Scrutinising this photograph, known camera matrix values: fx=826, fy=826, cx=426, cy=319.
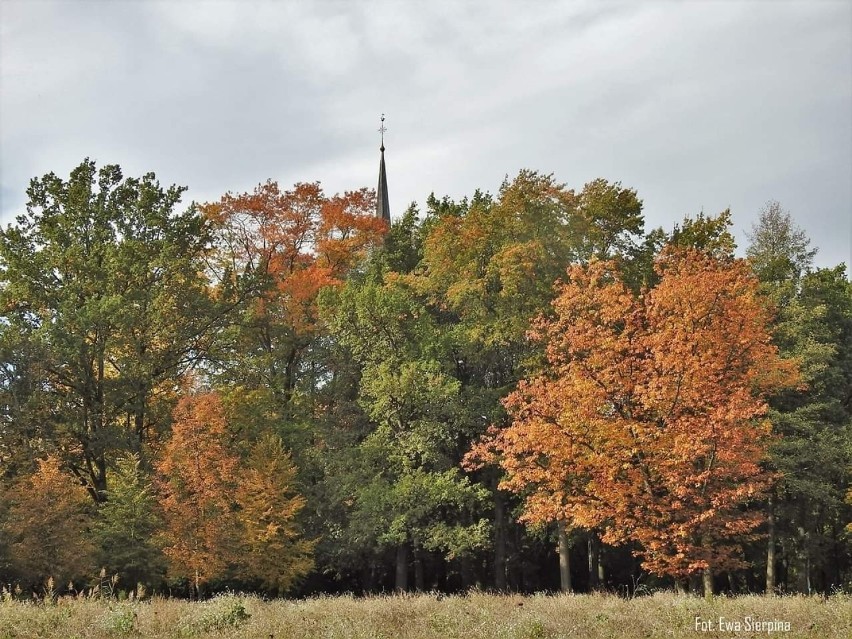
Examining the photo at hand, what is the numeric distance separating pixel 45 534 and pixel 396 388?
12.3 meters

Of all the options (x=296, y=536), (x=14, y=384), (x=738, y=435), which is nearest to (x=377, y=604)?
(x=738, y=435)

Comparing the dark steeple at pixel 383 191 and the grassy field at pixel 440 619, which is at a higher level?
the dark steeple at pixel 383 191

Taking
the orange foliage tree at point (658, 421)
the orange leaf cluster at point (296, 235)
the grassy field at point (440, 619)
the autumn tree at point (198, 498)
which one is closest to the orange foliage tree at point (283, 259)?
the orange leaf cluster at point (296, 235)

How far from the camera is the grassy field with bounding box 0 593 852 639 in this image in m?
13.9

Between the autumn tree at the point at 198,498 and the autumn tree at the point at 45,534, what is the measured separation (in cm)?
286

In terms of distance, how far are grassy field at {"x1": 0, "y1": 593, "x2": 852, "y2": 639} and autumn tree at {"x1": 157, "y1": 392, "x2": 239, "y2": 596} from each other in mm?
10259

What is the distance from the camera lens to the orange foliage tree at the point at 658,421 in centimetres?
2131

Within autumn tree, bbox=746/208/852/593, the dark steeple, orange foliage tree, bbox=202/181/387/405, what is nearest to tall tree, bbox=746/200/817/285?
autumn tree, bbox=746/208/852/593

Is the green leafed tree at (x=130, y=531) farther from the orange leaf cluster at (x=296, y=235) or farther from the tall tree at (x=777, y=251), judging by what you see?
the tall tree at (x=777, y=251)

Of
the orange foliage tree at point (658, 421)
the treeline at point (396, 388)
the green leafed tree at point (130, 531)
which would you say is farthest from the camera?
the green leafed tree at point (130, 531)

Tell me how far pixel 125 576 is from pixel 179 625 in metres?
13.7

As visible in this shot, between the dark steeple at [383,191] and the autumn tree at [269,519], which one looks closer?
the autumn tree at [269,519]

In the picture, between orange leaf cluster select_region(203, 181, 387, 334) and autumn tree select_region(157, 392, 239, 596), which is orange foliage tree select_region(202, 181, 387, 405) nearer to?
orange leaf cluster select_region(203, 181, 387, 334)

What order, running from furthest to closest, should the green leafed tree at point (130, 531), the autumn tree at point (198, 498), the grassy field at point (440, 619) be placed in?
1. the autumn tree at point (198, 498)
2. the green leafed tree at point (130, 531)
3. the grassy field at point (440, 619)
